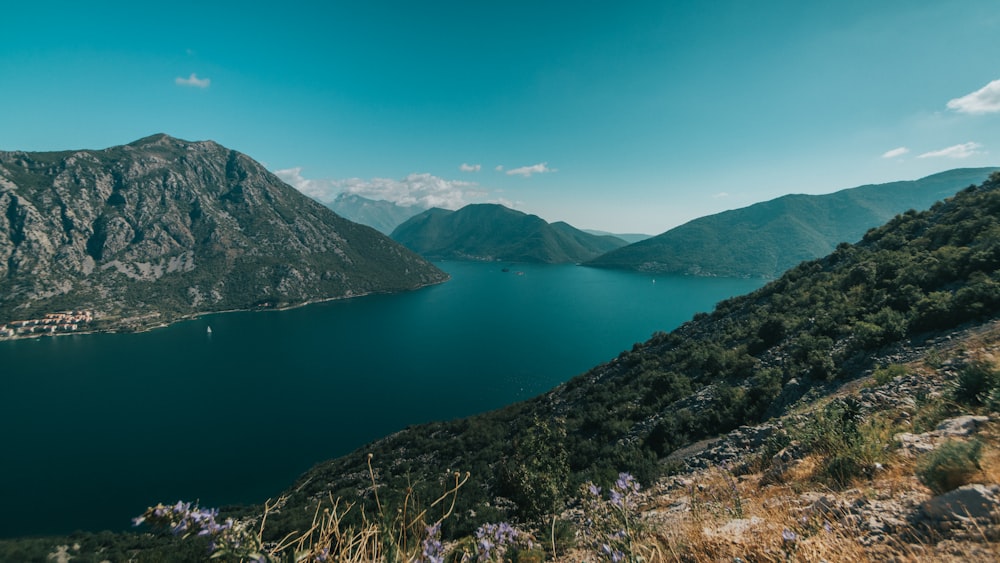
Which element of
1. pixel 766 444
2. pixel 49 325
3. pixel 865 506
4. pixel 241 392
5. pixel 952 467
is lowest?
pixel 241 392

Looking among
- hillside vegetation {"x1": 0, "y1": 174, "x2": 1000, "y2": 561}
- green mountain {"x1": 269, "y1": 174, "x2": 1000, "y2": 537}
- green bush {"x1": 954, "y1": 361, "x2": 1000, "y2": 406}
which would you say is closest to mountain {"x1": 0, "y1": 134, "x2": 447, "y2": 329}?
green mountain {"x1": 269, "y1": 174, "x2": 1000, "y2": 537}

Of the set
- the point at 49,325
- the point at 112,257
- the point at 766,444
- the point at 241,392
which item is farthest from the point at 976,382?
the point at 112,257

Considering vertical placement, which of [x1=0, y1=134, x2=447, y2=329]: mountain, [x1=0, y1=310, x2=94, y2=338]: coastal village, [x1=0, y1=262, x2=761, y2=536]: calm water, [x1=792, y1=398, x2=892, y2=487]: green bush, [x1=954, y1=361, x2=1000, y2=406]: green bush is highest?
[x1=0, y1=134, x2=447, y2=329]: mountain

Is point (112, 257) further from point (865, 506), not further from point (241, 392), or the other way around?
point (865, 506)

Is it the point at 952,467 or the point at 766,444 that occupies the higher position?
the point at 952,467

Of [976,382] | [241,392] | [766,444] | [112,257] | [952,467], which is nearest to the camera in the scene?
[952,467]

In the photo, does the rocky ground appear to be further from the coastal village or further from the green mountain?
the coastal village

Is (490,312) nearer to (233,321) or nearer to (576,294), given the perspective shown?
(576,294)
